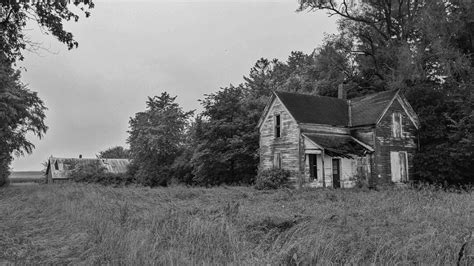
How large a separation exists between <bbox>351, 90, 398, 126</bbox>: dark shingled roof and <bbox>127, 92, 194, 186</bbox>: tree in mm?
22674

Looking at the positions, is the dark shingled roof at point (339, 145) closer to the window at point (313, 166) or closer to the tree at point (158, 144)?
the window at point (313, 166)

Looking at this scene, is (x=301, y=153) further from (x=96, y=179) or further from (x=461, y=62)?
(x=96, y=179)

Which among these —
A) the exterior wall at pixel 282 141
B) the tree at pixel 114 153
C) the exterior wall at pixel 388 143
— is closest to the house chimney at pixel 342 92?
the exterior wall at pixel 388 143

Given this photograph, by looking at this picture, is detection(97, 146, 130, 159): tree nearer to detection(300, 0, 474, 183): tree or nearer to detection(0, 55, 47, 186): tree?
detection(0, 55, 47, 186): tree

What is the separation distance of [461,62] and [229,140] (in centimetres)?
A: 1793

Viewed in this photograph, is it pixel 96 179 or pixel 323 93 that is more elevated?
pixel 323 93

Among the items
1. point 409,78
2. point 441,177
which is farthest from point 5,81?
point 441,177

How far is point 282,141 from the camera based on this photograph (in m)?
25.0

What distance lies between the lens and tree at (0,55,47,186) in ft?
82.2

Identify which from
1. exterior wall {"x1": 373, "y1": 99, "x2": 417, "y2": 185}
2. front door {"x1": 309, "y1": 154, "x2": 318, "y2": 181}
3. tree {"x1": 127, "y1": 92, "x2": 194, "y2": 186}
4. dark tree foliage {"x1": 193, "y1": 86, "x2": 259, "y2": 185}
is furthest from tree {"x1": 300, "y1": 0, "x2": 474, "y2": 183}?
tree {"x1": 127, "y1": 92, "x2": 194, "y2": 186}

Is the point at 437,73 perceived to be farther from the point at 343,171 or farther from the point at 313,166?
the point at 313,166

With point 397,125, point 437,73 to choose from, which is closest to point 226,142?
point 397,125

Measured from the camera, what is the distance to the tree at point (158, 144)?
41809mm

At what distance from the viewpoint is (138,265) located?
5.23 metres
